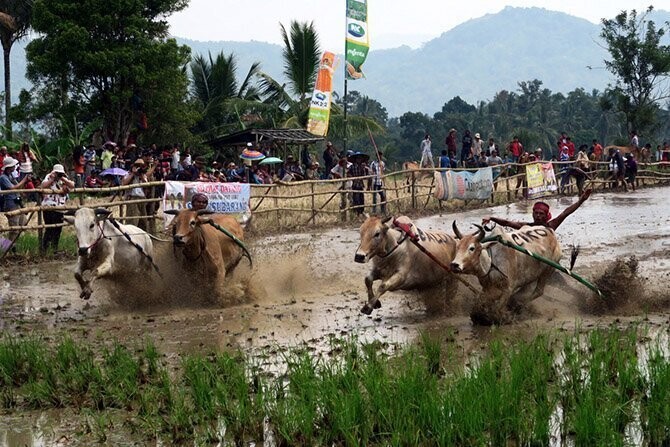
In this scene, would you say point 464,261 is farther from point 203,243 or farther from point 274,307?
point 203,243

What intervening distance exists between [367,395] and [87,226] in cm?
533

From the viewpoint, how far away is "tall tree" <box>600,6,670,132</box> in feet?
119

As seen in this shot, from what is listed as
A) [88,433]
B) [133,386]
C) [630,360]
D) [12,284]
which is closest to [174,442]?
[88,433]

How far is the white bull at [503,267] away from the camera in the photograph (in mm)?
9867

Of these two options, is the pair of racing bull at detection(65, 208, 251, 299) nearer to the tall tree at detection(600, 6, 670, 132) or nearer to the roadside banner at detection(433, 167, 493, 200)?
the roadside banner at detection(433, 167, 493, 200)

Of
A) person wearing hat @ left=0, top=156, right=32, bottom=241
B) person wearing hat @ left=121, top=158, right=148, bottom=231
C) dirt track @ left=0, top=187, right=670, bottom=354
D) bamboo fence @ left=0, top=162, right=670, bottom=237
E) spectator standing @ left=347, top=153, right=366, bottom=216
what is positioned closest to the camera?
dirt track @ left=0, top=187, right=670, bottom=354

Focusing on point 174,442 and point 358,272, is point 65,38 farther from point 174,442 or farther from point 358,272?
point 174,442

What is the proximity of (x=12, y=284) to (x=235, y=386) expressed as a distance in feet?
24.5

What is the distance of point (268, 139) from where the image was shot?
1073 inches

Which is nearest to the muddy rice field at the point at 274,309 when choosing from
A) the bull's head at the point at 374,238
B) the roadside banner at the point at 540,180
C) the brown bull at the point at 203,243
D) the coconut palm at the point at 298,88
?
the brown bull at the point at 203,243

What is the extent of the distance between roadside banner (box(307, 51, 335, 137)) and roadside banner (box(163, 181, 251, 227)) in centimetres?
561

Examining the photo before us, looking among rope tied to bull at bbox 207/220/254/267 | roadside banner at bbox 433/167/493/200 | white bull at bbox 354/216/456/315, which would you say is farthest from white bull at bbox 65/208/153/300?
roadside banner at bbox 433/167/493/200

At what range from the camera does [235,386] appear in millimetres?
7145

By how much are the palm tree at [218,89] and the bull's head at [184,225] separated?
22299mm
